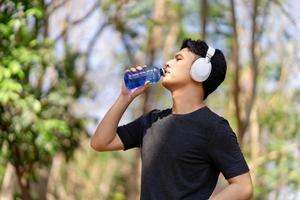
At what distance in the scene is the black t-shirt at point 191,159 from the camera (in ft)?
8.72

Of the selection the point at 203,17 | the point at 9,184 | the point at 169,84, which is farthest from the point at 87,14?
the point at 169,84

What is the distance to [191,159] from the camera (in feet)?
8.79

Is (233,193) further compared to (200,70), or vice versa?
(200,70)

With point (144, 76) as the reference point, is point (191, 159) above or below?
below

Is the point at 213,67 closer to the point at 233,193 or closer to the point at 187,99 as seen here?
the point at 187,99

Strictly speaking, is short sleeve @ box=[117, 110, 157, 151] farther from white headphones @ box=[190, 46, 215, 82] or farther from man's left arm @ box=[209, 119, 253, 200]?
man's left arm @ box=[209, 119, 253, 200]

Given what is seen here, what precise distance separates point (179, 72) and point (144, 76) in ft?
0.44

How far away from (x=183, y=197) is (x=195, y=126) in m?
0.24

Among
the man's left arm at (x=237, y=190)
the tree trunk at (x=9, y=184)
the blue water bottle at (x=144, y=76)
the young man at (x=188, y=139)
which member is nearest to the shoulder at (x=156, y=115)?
the young man at (x=188, y=139)

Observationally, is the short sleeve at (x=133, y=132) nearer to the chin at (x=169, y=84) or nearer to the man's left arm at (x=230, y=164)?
the chin at (x=169, y=84)

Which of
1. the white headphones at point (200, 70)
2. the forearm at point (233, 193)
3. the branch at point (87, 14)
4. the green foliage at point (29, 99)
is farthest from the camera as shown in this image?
the branch at point (87, 14)

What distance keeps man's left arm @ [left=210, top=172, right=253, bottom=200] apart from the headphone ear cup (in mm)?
384

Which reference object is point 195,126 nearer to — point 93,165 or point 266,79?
point 266,79

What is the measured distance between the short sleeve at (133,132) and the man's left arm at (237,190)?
1.48 feet
